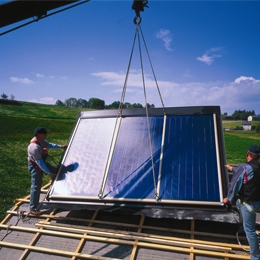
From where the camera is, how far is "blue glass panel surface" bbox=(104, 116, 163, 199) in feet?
16.7

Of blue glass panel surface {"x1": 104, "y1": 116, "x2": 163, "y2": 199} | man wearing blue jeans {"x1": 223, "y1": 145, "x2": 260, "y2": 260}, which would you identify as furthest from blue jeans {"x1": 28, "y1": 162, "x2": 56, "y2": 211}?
man wearing blue jeans {"x1": 223, "y1": 145, "x2": 260, "y2": 260}

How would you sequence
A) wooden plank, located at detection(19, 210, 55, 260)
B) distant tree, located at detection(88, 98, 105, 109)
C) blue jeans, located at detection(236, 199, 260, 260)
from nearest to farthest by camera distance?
blue jeans, located at detection(236, 199, 260, 260), wooden plank, located at detection(19, 210, 55, 260), distant tree, located at detection(88, 98, 105, 109)

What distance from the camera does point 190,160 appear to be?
17.2 feet

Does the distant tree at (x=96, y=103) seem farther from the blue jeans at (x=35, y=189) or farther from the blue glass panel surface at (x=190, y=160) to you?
the blue glass panel surface at (x=190, y=160)

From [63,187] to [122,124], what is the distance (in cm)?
243

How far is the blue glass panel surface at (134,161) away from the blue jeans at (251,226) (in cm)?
191

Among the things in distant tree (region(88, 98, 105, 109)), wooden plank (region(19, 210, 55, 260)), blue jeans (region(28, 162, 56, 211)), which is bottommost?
wooden plank (region(19, 210, 55, 260))

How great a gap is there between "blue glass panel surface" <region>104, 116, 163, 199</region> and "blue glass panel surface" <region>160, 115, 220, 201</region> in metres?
0.30

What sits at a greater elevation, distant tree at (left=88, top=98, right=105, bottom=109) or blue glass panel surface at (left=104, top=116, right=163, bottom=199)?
distant tree at (left=88, top=98, right=105, bottom=109)

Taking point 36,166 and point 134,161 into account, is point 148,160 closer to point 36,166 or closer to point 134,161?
point 134,161

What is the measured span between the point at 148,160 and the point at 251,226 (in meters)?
2.56

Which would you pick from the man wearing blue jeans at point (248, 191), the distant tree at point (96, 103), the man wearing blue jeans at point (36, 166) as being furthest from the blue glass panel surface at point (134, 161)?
the distant tree at point (96, 103)

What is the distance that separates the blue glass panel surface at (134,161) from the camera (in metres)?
5.10

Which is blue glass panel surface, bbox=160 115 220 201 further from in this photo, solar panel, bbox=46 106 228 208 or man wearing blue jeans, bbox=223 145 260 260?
man wearing blue jeans, bbox=223 145 260 260
